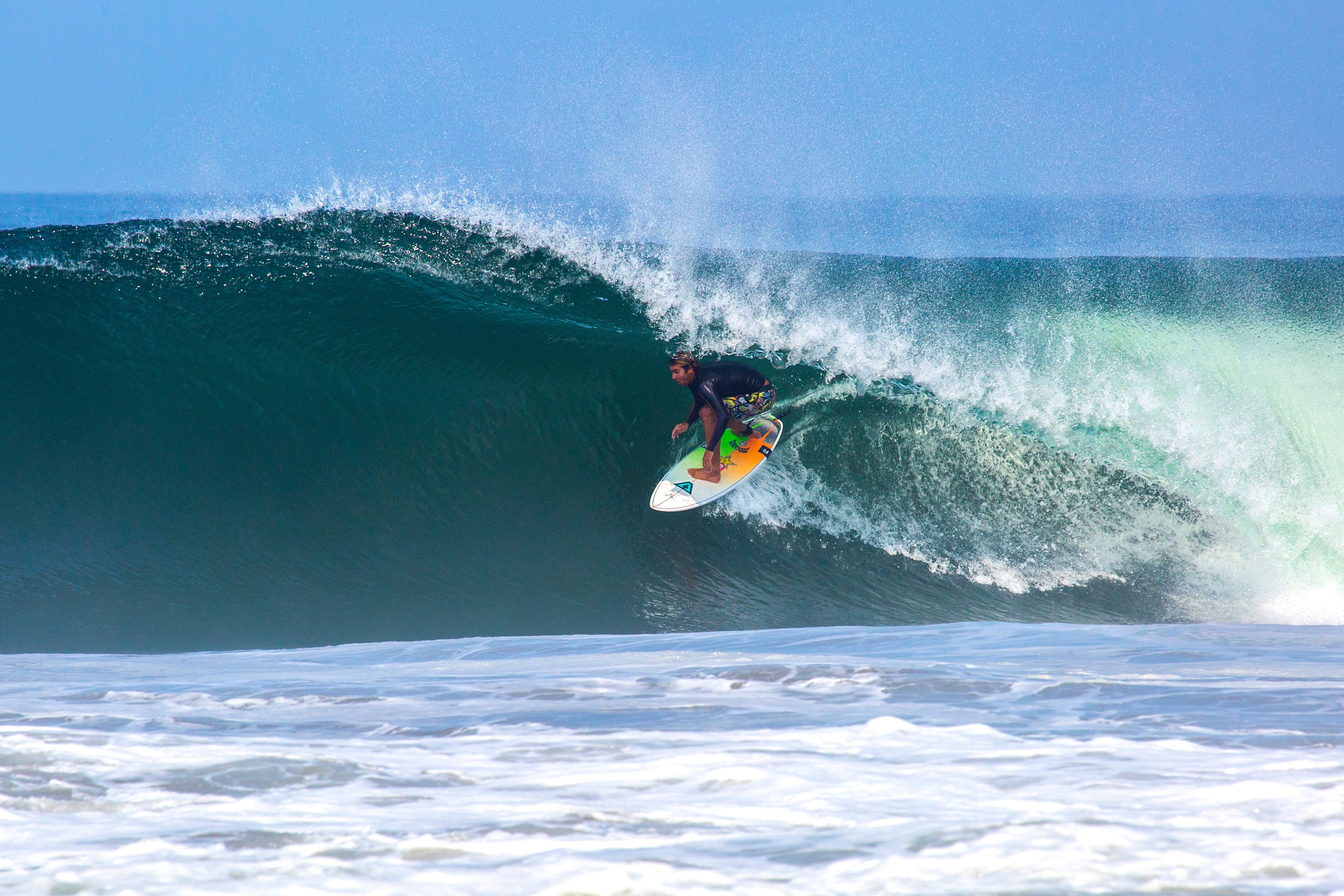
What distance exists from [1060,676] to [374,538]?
4310mm

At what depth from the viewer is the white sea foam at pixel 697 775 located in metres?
1.90

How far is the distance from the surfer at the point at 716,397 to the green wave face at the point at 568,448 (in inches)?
12.3

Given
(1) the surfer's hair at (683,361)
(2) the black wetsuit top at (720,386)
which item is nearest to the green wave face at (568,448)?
(2) the black wetsuit top at (720,386)

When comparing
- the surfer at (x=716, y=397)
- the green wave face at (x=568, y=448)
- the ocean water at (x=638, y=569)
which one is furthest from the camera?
the surfer at (x=716, y=397)

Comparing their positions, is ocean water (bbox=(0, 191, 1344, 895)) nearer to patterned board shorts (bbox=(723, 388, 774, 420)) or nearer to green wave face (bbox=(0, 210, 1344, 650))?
green wave face (bbox=(0, 210, 1344, 650))

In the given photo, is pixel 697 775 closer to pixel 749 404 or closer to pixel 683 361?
pixel 683 361

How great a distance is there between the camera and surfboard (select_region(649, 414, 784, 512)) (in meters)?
6.05

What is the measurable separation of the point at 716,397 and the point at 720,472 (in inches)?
24.3

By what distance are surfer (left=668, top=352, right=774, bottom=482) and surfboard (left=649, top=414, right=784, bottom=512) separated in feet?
0.14

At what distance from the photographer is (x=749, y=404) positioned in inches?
247

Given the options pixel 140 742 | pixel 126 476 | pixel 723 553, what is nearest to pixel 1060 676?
pixel 723 553

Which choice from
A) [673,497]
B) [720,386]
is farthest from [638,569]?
[720,386]

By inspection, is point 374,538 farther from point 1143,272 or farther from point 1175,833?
point 1143,272

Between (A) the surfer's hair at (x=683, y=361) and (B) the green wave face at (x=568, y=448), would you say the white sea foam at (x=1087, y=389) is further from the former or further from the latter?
(A) the surfer's hair at (x=683, y=361)
